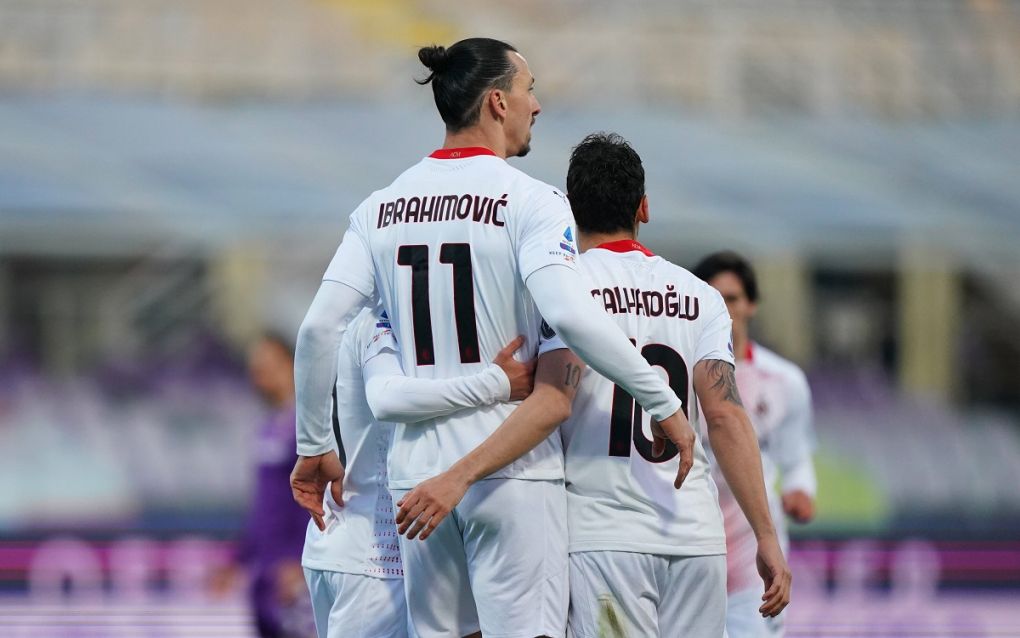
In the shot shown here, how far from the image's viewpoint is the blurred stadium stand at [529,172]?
12.1m

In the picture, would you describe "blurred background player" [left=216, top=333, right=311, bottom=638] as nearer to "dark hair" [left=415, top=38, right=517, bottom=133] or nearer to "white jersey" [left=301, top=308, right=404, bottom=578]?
"white jersey" [left=301, top=308, right=404, bottom=578]

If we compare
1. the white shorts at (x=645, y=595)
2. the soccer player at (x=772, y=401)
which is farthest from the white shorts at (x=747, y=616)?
the white shorts at (x=645, y=595)

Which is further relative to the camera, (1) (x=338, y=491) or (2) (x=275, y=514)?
(2) (x=275, y=514)

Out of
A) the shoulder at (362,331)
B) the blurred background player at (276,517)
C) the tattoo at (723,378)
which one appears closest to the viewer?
the tattoo at (723,378)

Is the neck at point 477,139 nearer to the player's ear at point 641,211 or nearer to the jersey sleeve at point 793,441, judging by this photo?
the player's ear at point 641,211

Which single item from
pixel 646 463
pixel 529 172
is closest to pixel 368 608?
pixel 646 463

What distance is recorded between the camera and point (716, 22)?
17.1m

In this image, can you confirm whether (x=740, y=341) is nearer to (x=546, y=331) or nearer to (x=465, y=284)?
(x=546, y=331)

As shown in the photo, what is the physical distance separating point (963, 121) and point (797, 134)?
6.62ft

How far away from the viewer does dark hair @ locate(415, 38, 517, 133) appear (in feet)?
11.1

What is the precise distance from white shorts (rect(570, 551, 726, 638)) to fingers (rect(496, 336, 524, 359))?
0.52 meters

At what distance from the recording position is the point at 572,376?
330cm

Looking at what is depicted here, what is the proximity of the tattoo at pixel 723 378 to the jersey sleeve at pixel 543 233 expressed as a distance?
0.52 metres

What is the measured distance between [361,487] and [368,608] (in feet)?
1.03
